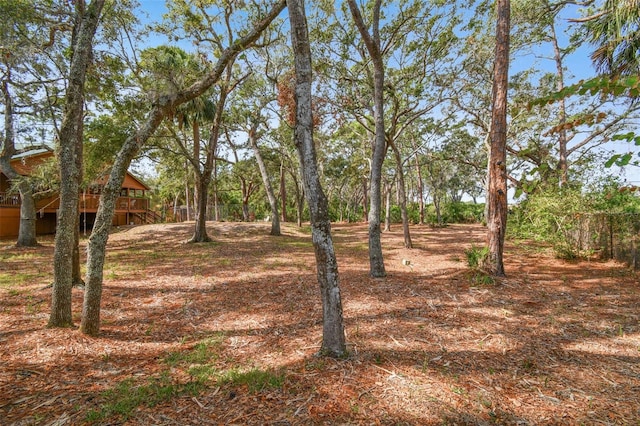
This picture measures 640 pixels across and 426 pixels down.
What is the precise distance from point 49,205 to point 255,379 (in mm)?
22034

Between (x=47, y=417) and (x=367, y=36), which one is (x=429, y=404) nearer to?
(x=47, y=417)

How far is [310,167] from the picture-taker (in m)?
3.08

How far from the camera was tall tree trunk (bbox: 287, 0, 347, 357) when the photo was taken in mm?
3074

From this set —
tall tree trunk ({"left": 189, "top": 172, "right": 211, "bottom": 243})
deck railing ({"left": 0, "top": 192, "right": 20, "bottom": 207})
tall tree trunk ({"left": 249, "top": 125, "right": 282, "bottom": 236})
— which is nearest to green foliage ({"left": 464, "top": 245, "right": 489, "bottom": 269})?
tall tree trunk ({"left": 189, "top": 172, "right": 211, "bottom": 243})

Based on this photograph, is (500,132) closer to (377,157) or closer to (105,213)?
(377,157)

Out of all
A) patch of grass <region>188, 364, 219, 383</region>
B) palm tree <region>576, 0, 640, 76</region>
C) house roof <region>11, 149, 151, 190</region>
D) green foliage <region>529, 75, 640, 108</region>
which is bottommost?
patch of grass <region>188, 364, 219, 383</region>

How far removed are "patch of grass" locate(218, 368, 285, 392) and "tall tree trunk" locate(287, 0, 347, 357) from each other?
841 mm

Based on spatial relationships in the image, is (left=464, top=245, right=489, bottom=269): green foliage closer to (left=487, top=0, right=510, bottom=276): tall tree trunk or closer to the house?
(left=487, top=0, right=510, bottom=276): tall tree trunk

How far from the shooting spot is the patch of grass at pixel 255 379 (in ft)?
9.29

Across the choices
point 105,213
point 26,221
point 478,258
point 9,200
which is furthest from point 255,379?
point 9,200

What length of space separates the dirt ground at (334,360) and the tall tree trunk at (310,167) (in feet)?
2.94

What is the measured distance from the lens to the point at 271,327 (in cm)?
431

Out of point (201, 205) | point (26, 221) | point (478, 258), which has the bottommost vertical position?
point (478, 258)

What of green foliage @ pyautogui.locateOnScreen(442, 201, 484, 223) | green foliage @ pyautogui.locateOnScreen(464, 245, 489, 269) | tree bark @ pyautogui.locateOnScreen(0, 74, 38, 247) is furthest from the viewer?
green foliage @ pyautogui.locateOnScreen(442, 201, 484, 223)
